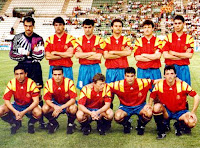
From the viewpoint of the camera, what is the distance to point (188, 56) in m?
4.82

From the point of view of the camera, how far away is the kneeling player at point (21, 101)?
171 inches

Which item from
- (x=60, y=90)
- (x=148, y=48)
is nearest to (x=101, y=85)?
(x=60, y=90)

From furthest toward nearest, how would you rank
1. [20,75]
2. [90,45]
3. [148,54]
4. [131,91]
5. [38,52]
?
[90,45]
[148,54]
[38,52]
[131,91]
[20,75]

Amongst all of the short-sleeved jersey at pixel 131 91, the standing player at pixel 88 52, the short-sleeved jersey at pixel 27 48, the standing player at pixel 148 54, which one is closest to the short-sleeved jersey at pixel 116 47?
the standing player at pixel 88 52

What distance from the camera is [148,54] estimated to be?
16.5ft

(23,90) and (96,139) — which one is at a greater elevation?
(23,90)

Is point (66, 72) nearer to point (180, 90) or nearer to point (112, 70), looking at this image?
point (112, 70)

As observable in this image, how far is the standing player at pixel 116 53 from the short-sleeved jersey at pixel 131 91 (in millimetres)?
746

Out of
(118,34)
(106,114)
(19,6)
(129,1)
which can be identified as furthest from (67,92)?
(19,6)

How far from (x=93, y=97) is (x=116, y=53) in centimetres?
103

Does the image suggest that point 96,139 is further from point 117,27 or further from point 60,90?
point 117,27

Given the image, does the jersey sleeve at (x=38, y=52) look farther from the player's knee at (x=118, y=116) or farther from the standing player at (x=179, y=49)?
the standing player at (x=179, y=49)

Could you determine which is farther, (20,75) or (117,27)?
(117,27)

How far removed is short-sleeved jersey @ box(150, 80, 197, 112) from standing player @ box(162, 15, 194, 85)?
27.4 inches
